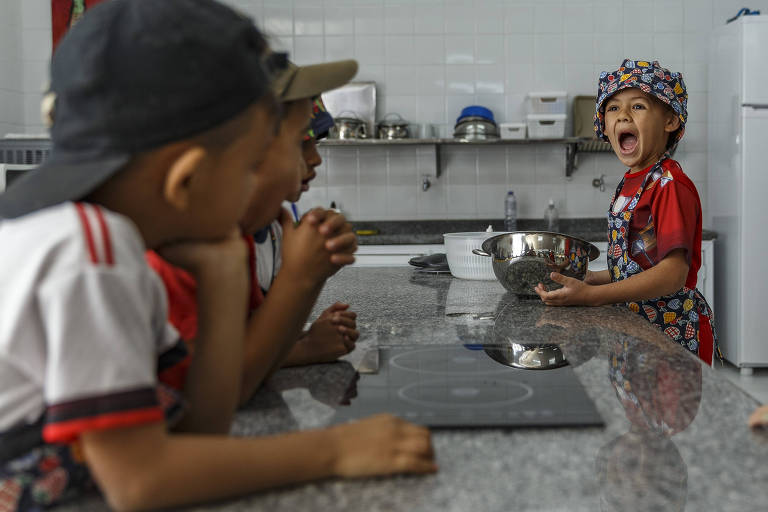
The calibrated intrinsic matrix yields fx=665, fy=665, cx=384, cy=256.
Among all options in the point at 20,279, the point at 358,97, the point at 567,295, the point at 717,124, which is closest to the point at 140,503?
the point at 20,279

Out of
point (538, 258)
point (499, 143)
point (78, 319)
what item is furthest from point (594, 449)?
point (499, 143)

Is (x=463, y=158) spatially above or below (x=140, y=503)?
above

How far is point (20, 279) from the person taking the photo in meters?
0.37

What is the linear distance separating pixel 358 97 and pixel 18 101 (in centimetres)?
184

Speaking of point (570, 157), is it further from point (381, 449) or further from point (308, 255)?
point (381, 449)

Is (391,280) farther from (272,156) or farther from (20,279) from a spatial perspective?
(20,279)

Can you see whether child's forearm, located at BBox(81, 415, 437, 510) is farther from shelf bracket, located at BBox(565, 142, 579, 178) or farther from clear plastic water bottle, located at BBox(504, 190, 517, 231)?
shelf bracket, located at BBox(565, 142, 579, 178)

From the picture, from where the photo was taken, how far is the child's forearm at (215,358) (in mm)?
503

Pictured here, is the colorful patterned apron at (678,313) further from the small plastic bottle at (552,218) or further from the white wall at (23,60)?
the white wall at (23,60)

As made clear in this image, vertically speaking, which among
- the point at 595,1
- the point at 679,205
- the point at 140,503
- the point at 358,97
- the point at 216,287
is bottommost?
the point at 140,503

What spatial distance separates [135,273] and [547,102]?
3.20 m

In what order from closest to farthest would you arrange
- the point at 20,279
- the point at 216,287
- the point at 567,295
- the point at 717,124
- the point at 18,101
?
the point at 20,279, the point at 216,287, the point at 567,295, the point at 717,124, the point at 18,101

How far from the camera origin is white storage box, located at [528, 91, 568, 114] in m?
3.32

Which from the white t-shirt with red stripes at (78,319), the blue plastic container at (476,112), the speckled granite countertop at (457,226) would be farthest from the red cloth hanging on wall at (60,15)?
the white t-shirt with red stripes at (78,319)
